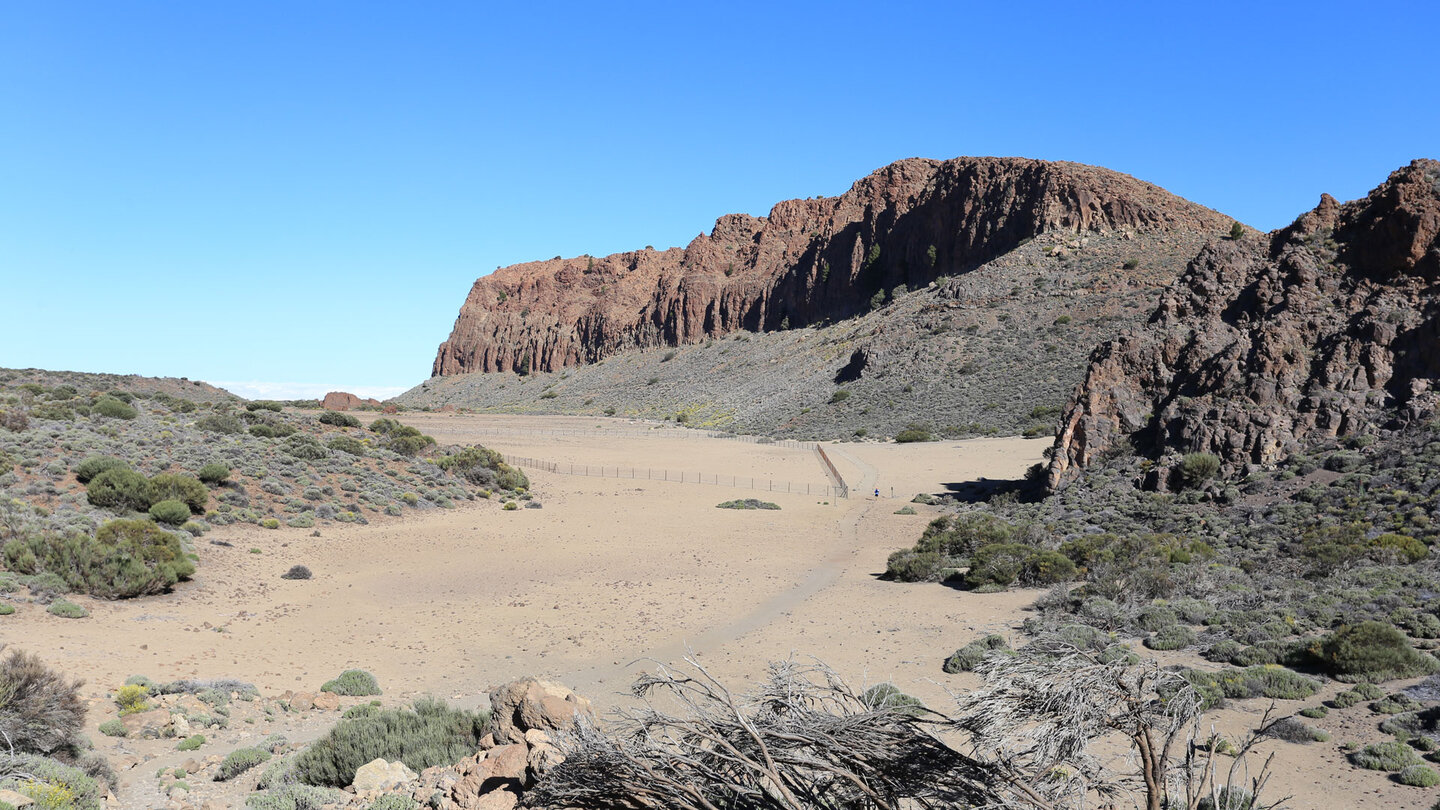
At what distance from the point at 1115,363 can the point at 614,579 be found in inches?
741

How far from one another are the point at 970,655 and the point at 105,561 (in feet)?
55.2

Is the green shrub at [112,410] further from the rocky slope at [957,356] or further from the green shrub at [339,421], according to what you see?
the rocky slope at [957,356]

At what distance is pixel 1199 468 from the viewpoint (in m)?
22.4

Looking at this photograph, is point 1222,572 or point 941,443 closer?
point 1222,572

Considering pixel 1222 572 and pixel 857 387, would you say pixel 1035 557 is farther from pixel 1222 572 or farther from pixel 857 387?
pixel 857 387

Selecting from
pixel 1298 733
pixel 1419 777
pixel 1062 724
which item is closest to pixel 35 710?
pixel 1062 724

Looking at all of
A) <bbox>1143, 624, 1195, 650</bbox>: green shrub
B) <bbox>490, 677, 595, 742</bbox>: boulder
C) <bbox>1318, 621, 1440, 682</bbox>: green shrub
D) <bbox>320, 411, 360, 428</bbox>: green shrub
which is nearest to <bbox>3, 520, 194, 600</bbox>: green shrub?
<bbox>490, 677, 595, 742</bbox>: boulder

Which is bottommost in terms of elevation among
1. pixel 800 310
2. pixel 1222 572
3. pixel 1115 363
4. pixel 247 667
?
pixel 247 667

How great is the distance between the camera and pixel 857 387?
222ft

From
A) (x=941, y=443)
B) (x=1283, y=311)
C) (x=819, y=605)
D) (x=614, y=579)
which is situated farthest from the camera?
(x=941, y=443)

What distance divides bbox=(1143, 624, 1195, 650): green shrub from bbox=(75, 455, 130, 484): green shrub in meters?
26.0

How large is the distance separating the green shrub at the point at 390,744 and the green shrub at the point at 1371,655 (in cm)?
1097

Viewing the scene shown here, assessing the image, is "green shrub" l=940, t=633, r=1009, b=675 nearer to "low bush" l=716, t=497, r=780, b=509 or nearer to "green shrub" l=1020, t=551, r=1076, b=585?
"green shrub" l=1020, t=551, r=1076, b=585

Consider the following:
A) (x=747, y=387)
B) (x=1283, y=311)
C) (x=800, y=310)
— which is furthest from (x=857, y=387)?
(x=1283, y=311)
